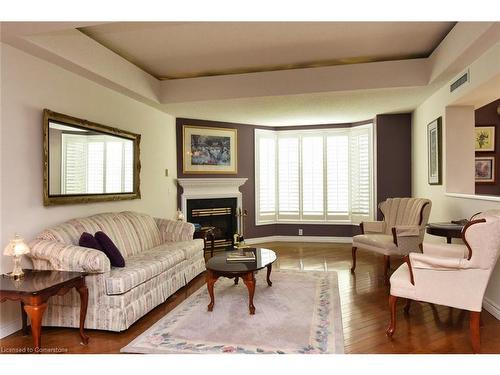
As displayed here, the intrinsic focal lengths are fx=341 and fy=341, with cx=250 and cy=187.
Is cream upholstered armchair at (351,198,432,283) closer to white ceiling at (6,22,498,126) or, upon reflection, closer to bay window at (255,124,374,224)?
white ceiling at (6,22,498,126)

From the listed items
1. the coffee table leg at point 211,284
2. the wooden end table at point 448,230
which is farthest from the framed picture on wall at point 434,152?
the coffee table leg at point 211,284

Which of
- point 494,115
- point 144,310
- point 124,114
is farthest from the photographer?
point 494,115

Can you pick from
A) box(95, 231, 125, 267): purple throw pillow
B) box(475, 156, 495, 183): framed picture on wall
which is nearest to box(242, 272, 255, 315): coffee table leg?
box(95, 231, 125, 267): purple throw pillow

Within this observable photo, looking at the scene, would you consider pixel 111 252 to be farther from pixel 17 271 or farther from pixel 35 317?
pixel 35 317

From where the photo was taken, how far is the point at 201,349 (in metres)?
2.65

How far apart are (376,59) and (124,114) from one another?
11.7 feet

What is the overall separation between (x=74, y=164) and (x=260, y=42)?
8.36 feet

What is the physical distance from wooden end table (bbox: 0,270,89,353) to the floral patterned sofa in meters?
0.14

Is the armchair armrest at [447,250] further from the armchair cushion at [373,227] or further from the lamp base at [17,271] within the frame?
the lamp base at [17,271]

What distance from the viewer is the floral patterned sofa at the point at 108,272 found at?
2991mm

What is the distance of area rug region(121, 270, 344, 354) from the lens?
2677mm

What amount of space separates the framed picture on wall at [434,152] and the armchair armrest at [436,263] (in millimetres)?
2397
